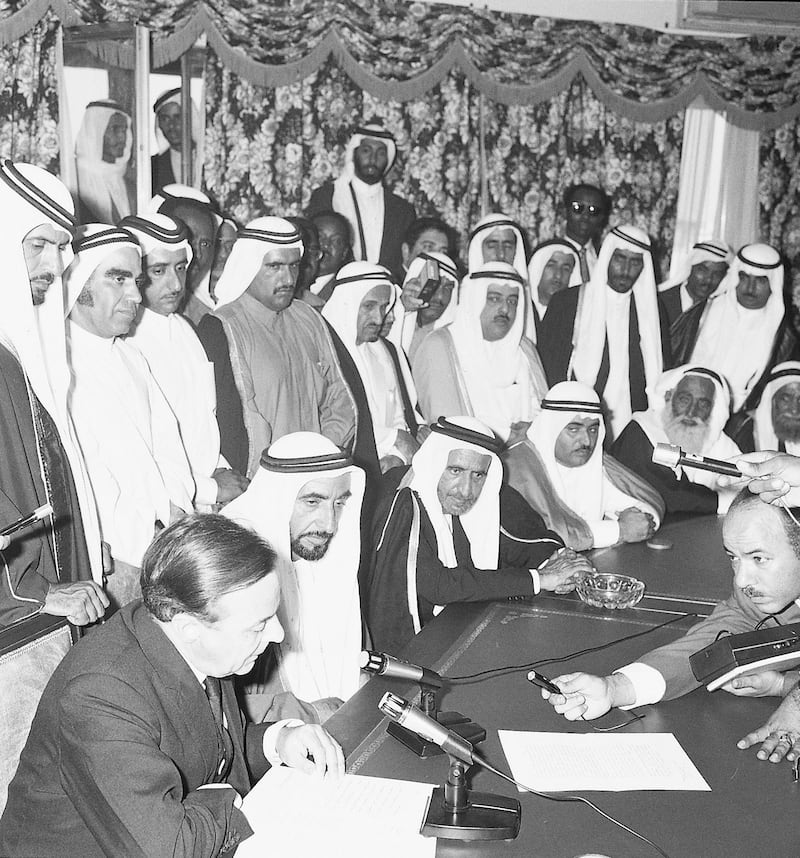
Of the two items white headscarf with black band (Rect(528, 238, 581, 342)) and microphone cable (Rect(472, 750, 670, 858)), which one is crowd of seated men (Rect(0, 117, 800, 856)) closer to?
white headscarf with black band (Rect(528, 238, 581, 342))

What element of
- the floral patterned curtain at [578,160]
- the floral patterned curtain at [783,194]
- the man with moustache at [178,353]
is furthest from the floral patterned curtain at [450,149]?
the man with moustache at [178,353]

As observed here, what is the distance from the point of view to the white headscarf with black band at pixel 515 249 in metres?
6.04

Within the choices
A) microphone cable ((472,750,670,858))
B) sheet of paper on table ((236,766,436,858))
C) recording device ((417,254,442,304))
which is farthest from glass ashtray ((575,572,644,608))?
recording device ((417,254,442,304))

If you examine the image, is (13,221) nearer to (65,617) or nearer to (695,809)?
(65,617)

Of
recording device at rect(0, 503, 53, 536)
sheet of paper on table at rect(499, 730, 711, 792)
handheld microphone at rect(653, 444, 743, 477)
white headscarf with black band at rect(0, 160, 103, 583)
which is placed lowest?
sheet of paper on table at rect(499, 730, 711, 792)

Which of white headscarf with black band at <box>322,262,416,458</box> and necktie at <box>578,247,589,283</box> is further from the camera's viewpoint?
necktie at <box>578,247,589,283</box>

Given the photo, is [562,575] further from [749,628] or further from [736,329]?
[736,329]

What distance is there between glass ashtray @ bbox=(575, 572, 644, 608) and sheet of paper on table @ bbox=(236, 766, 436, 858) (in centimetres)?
149

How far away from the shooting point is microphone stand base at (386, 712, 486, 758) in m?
2.21

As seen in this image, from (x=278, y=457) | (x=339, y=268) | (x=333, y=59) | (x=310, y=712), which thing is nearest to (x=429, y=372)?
(x=339, y=268)

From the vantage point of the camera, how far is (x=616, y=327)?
20.8 ft

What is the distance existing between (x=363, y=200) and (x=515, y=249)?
0.96 meters

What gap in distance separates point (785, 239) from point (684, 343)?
127cm

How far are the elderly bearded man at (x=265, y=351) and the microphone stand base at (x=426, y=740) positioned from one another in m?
2.20
